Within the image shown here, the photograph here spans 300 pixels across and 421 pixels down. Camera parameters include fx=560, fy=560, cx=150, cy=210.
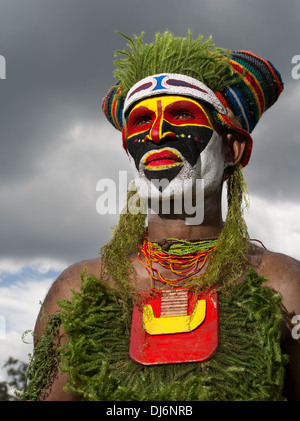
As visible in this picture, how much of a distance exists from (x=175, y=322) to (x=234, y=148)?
50.0 inches

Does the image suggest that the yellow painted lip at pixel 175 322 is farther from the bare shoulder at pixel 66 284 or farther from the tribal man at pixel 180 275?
the bare shoulder at pixel 66 284

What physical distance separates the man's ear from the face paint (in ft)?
0.84

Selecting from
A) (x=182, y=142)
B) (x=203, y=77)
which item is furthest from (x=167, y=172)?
(x=203, y=77)

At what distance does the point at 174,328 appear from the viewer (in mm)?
3127

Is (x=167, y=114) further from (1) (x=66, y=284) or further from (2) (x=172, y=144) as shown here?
(1) (x=66, y=284)

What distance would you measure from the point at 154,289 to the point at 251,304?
22.8 inches

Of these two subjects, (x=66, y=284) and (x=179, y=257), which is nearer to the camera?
(x=179, y=257)

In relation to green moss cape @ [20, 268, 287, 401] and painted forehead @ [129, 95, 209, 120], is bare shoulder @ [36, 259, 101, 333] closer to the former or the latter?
green moss cape @ [20, 268, 287, 401]

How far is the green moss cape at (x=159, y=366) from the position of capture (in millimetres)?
2918

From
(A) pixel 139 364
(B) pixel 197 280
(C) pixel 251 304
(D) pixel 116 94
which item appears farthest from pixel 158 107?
(A) pixel 139 364

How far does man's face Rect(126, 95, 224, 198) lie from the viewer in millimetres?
3375

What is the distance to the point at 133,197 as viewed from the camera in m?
3.97

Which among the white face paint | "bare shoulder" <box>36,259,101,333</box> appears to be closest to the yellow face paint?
the white face paint

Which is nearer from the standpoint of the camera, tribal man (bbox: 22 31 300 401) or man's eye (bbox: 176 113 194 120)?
tribal man (bbox: 22 31 300 401)
